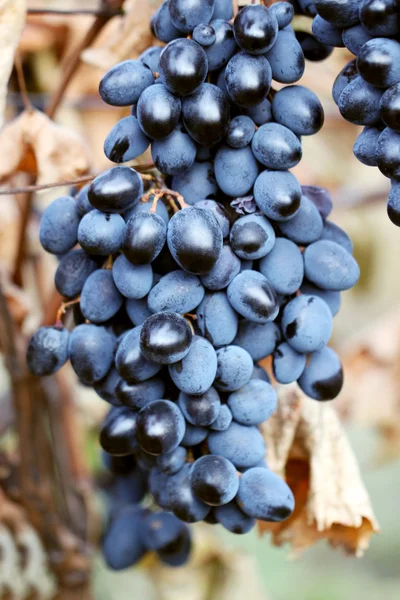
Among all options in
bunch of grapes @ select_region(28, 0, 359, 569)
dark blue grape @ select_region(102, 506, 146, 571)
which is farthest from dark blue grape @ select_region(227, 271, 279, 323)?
dark blue grape @ select_region(102, 506, 146, 571)

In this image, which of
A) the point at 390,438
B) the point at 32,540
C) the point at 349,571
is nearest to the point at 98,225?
the point at 32,540

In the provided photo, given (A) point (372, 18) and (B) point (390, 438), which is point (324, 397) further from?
(B) point (390, 438)

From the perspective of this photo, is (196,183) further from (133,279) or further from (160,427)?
(160,427)

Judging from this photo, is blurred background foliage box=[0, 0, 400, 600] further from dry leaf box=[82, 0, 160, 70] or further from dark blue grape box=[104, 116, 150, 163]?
dark blue grape box=[104, 116, 150, 163]

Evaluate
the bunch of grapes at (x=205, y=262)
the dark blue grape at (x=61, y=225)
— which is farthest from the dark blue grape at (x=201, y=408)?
the dark blue grape at (x=61, y=225)

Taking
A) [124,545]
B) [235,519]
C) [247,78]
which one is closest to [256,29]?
[247,78]
